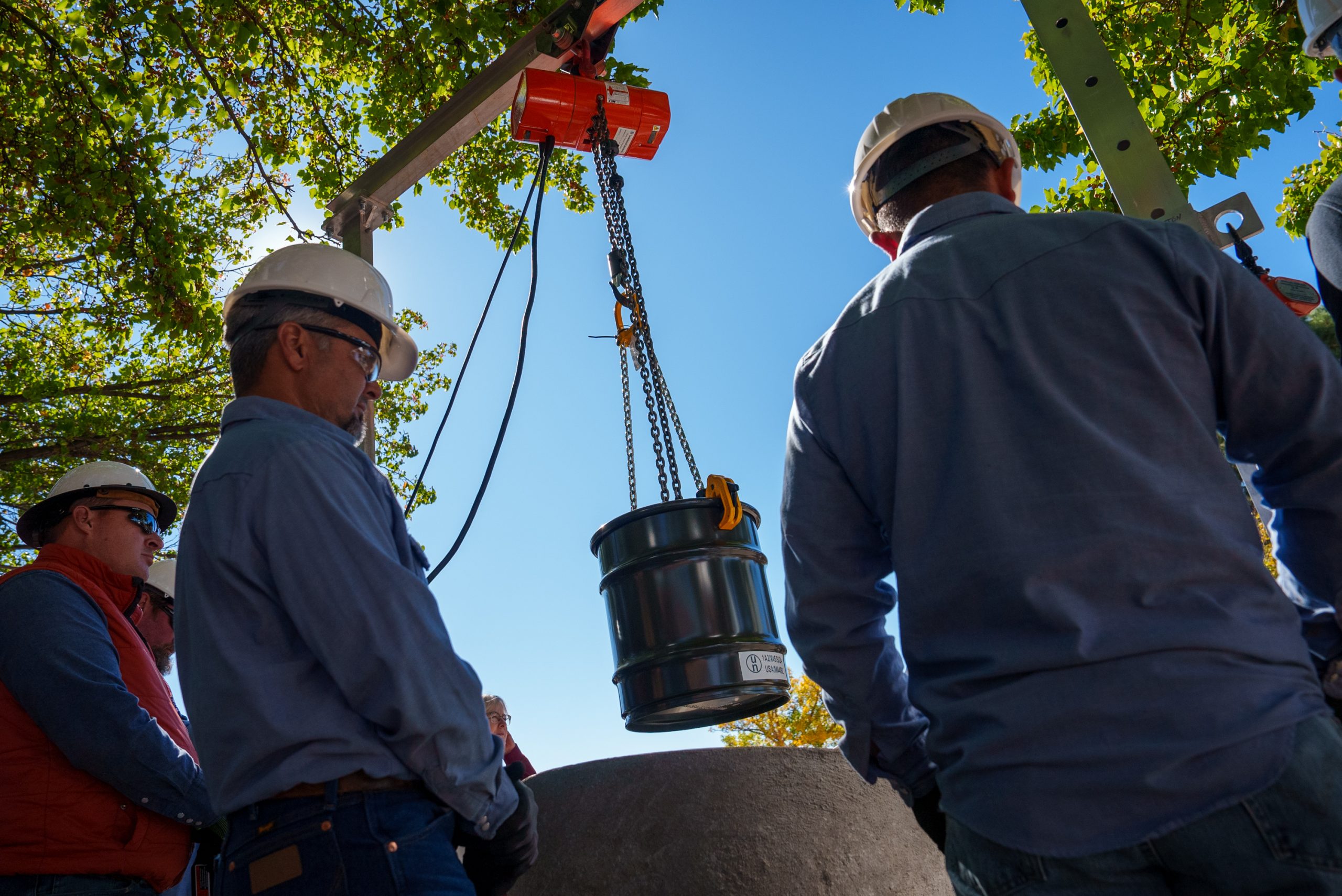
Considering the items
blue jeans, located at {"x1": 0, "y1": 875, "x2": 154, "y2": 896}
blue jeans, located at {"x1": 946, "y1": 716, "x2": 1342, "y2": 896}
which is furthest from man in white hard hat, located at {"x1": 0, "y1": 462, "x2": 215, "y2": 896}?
blue jeans, located at {"x1": 946, "y1": 716, "x2": 1342, "y2": 896}

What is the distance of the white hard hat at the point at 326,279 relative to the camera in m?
2.44

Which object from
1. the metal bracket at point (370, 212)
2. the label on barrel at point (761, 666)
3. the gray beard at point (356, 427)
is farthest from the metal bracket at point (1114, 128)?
the metal bracket at point (370, 212)

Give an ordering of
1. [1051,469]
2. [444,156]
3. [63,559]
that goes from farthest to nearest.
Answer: [444,156] → [63,559] → [1051,469]

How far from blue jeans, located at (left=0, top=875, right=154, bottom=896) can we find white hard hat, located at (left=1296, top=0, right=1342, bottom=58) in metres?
3.77

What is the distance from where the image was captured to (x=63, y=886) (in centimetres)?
227

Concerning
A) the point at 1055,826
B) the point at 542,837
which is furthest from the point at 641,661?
the point at 1055,826

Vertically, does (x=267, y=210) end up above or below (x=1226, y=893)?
above

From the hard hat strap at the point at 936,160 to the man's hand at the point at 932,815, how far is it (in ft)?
3.76

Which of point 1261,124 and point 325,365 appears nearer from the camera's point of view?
point 325,365

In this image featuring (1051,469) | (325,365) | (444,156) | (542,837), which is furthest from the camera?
(444,156)

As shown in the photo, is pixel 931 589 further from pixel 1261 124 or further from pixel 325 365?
→ pixel 1261 124

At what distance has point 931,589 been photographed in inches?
56.9

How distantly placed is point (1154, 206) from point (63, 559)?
11.4 ft

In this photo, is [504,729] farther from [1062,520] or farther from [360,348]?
[1062,520]
